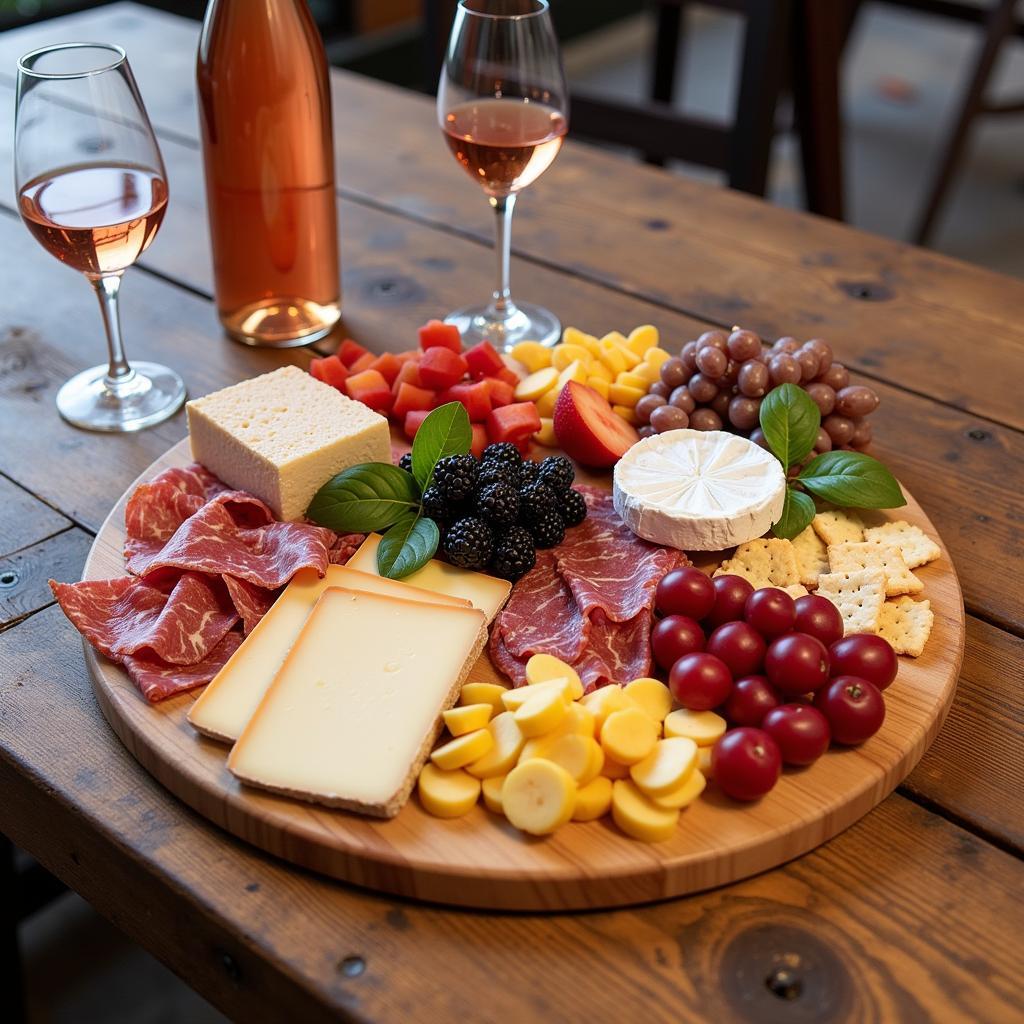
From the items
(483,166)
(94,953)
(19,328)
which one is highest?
(483,166)

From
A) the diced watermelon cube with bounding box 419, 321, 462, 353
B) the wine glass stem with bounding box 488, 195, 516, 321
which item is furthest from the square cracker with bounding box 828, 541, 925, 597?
the wine glass stem with bounding box 488, 195, 516, 321

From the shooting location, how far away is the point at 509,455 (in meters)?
1.29

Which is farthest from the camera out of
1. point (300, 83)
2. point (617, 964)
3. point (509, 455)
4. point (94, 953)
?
point (94, 953)

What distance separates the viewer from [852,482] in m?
1.28

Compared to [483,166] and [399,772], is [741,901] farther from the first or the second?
[483,166]

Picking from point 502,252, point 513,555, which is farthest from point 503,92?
point 513,555

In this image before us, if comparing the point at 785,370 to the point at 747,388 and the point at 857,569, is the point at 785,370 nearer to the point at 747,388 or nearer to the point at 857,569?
the point at 747,388

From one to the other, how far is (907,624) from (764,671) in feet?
0.57

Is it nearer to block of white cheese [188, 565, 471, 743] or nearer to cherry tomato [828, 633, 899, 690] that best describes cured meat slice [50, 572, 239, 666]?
block of white cheese [188, 565, 471, 743]

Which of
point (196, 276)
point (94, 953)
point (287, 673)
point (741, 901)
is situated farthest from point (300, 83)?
point (94, 953)

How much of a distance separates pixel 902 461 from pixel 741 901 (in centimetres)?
71

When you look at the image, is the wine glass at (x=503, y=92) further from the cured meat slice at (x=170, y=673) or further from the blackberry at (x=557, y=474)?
the cured meat slice at (x=170, y=673)

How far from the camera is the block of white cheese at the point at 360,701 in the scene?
3.22 feet

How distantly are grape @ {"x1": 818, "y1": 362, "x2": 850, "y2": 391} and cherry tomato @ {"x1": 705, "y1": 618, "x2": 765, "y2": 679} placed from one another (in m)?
0.43
